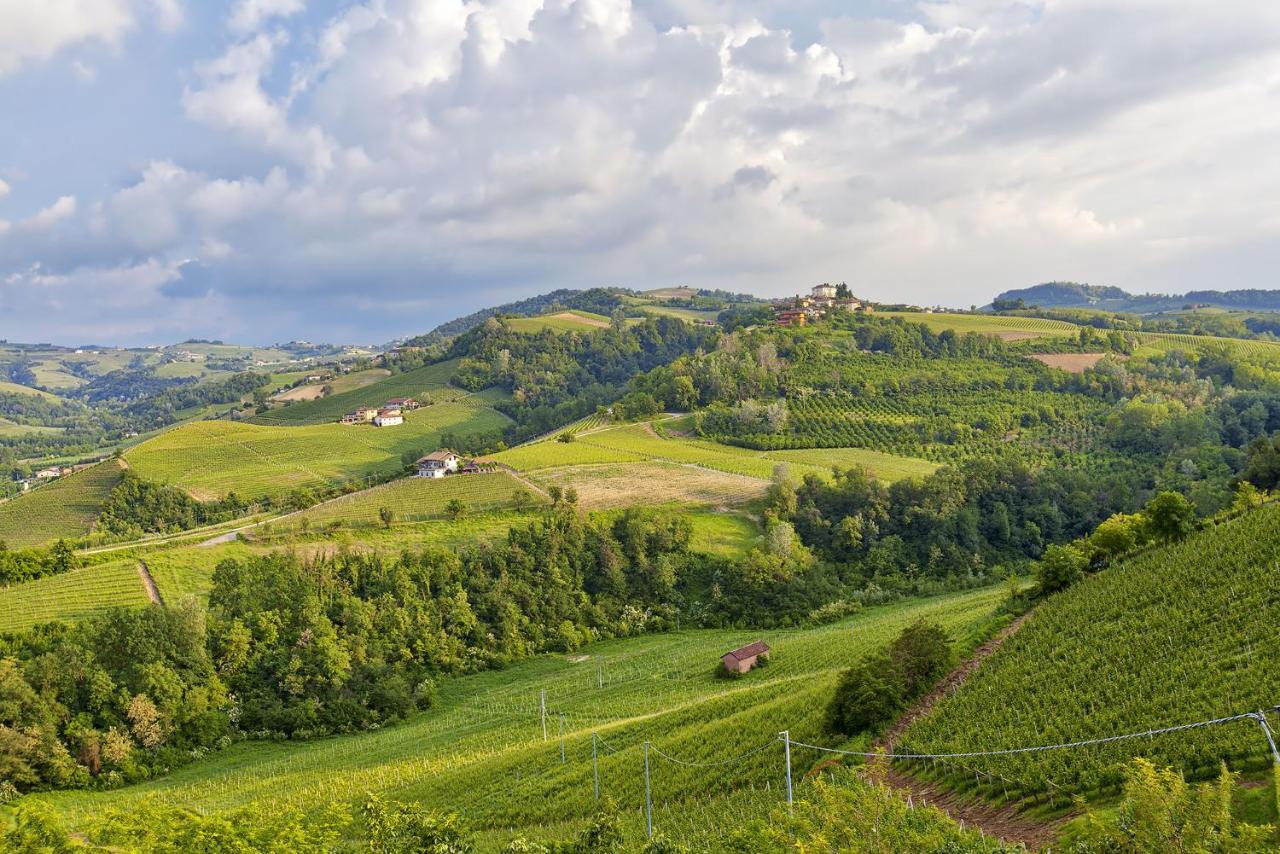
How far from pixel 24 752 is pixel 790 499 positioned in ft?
205

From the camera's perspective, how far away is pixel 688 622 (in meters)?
68.0

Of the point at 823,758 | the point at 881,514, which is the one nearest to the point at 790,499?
the point at 881,514

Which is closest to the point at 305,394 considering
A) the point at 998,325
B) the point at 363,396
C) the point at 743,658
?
the point at 363,396

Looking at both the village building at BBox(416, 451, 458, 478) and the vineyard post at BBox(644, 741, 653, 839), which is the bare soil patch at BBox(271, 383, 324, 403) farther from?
the vineyard post at BBox(644, 741, 653, 839)

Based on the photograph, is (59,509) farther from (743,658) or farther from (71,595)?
(743,658)

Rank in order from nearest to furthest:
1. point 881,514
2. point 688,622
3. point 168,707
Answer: point 168,707 < point 688,622 < point 881,514

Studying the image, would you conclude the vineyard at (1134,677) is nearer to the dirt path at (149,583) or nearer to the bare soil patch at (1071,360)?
the dirt path at (149,583)

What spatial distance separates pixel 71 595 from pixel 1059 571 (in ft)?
223

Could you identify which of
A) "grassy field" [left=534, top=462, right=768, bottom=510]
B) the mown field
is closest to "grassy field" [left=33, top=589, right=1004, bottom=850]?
"grassy field" [left=534, top=462, right=768, bottom=510]

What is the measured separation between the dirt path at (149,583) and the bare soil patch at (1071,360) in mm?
124031

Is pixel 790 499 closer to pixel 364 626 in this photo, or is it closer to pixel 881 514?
pixel 881 514

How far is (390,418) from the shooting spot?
142625mm

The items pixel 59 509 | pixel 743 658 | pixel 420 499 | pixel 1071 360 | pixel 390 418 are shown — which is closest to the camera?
pixel 743 658

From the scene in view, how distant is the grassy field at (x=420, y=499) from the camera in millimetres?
74500
